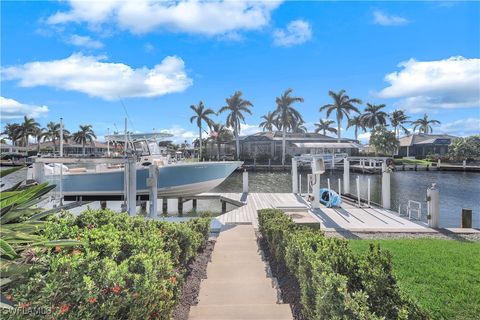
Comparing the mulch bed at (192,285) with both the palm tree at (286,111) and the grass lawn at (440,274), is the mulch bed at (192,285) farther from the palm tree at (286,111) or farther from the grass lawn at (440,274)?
the palm tree at (286,111)

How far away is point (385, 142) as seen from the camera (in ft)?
206

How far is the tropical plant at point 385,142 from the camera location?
6300 centimetres

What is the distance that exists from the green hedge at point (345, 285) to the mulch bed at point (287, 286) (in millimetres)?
234

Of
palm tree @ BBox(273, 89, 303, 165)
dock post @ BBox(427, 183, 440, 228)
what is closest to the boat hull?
dock post @ BBox(427, 183, 440, 228)

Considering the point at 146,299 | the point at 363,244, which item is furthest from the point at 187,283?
the point at 363,244

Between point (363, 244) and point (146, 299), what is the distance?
620cm

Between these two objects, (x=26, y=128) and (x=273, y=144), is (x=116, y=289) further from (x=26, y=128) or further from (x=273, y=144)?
(x=26, y=128)

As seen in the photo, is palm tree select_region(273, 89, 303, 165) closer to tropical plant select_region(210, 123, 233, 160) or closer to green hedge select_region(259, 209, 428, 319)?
tropical plant select_region(210, 123, 233, 160)

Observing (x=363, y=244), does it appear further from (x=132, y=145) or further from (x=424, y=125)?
(x=424, y=125)

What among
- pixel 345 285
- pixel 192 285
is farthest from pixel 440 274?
pixel 192 285

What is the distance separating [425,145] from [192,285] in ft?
262

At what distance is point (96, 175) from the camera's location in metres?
18.3

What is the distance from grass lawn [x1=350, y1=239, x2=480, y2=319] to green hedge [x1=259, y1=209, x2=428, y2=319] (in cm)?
110

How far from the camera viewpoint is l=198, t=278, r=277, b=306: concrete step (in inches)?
178
